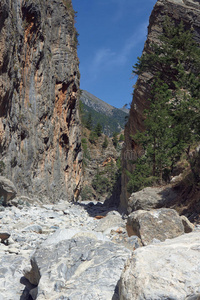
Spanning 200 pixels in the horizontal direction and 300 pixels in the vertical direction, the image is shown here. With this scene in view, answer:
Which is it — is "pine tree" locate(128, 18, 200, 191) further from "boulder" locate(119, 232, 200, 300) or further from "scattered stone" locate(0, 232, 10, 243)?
"boulder" locate(119, 232, 200, 300)

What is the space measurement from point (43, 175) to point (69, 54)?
530 inches

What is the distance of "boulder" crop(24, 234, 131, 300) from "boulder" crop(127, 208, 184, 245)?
2038 mm

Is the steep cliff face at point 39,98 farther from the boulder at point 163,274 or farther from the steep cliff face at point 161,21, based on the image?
the boulder at point 163,274

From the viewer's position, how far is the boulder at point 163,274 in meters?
1.94

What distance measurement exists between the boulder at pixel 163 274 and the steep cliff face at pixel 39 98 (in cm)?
1074

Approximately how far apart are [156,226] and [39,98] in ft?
51.2

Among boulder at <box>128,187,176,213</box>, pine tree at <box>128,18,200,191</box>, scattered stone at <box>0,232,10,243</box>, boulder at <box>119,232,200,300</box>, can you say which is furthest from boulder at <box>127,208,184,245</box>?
pine tree at <box>128,18,200,191</box>

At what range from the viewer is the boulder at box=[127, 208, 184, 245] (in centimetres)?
528

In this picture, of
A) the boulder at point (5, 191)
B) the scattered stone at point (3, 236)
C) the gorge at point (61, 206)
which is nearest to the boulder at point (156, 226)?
the gorge at point (61, 206)

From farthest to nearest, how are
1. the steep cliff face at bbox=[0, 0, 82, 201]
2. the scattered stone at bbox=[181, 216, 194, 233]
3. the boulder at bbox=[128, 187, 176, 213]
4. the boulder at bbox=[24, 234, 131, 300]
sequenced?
the steep cliff face at bbox=[0, 0, 82, 201] < the boulder at bbox=[128, 187, 176, 213] < the scattered stone at bbox=[181, 216, 194, 233] < the boulder at bbox=[24, 234, 131, 300]

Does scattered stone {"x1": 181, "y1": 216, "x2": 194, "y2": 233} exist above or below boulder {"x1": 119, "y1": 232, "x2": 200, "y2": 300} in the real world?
above

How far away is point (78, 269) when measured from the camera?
2973mm

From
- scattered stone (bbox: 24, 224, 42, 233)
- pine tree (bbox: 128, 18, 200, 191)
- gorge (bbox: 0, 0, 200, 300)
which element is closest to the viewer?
gorge (bbox: 0, 0, 200, 300)

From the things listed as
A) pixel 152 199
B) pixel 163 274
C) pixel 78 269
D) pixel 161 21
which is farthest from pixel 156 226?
pixel 161 21
